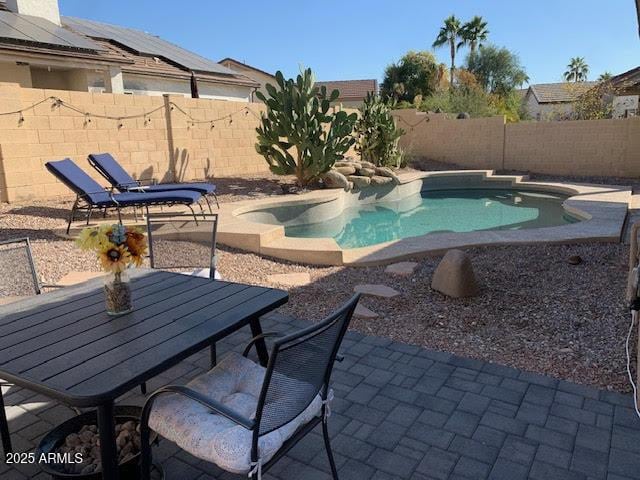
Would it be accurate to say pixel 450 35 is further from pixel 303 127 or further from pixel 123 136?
pixel 123 136

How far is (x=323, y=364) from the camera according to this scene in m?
1.84

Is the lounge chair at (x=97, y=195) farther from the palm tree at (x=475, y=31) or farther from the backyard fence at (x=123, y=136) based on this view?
Result: the palm tree at (x=475, y=31)

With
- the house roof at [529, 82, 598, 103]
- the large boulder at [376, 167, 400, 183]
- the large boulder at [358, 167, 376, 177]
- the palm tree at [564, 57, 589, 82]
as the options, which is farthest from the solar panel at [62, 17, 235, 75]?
the palm tree at [564, 57, 589, 82]

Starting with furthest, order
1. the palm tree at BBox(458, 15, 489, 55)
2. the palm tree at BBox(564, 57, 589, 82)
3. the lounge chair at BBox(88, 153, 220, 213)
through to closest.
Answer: the palm tree at BBox(564, 57, 589, 82) < the palm tree at BBox(458, 15, 489, 55) < the lounge chair at BBox(88, 153, 220, 213)

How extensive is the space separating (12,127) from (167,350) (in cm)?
727

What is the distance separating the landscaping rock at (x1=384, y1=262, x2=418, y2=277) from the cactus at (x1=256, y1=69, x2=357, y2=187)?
5100 mm

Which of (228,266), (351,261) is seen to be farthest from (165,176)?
(351,261)

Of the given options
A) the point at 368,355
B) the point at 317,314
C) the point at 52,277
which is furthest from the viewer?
the point at 52,277

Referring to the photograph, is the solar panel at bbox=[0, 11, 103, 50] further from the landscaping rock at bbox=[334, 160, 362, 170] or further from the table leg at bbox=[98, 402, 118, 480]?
the table leg at bbox=[98, 402, 118, 480]

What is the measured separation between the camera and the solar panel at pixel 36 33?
11.0 meters

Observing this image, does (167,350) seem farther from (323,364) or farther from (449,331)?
(449,331)

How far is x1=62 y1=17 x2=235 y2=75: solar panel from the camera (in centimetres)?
1536

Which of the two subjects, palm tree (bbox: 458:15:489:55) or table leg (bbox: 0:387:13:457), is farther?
palm tree (bbox: 458:15:489:55)

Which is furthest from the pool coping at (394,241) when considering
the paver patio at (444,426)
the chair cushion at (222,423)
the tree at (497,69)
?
the tree at (497,69)
